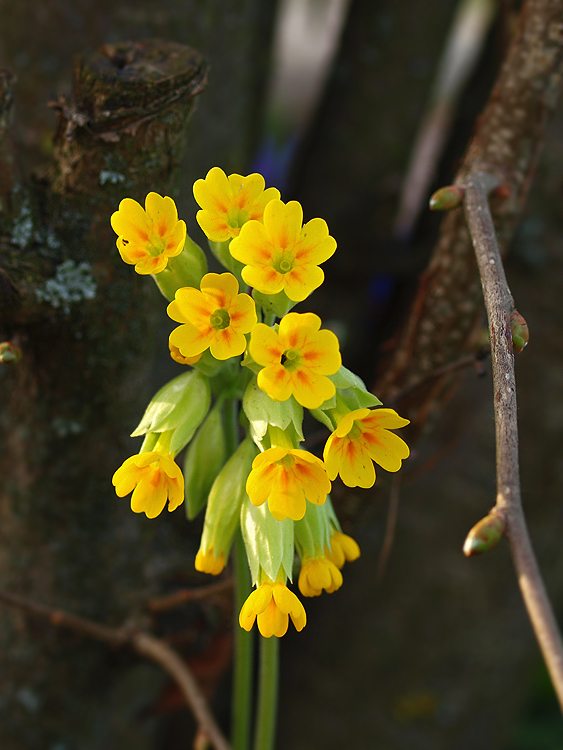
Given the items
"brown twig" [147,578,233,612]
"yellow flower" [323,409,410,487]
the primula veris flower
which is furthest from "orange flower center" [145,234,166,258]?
"brown twig" [147,578,233,612]

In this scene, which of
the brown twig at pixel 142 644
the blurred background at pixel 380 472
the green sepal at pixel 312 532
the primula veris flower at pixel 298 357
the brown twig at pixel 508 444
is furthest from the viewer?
the blurred background at pixel 380 472

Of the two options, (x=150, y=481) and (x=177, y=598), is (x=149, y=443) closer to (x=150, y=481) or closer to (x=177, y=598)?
(x=150, y=481)

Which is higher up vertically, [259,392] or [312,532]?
[259,392]

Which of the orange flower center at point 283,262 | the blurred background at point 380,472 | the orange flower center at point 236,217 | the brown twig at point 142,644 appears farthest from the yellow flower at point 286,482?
the brown twig at point 142,644

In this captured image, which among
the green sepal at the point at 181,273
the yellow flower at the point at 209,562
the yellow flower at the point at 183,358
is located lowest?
the yellow flower at the point at 209,562

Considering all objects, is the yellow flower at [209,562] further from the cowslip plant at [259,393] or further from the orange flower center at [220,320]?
the orange flower center at [220,320]

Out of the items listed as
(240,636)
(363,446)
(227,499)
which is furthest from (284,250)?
(240,636)
